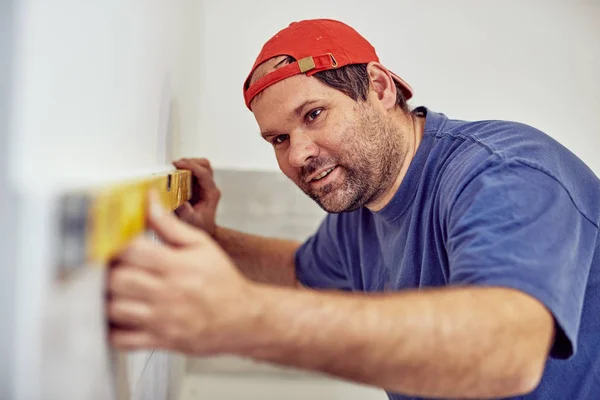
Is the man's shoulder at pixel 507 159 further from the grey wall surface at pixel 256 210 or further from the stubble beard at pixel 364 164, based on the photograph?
the grey wall surface at pixel 256 210

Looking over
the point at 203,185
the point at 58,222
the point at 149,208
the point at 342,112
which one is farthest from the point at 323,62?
the point at 58,222

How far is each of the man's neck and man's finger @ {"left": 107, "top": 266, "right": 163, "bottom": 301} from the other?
2.25 ft

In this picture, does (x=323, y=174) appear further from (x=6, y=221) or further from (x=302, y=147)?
(x=6, y=221)

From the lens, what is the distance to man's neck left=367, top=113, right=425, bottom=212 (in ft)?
3.52

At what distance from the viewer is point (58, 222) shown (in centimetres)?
37

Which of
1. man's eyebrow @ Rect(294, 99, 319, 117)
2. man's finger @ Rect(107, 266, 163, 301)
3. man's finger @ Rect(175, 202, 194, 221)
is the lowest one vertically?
man's finger @ Rect(175, 202, 194, 221)

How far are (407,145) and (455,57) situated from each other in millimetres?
620

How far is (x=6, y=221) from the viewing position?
36 cm

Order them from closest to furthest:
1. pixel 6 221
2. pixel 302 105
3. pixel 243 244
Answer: pixel 6 221 → pixel 302 105 → pixel 243 244

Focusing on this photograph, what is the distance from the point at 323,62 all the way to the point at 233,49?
0.61m

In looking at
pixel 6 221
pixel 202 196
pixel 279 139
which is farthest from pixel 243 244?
pixel 6 221

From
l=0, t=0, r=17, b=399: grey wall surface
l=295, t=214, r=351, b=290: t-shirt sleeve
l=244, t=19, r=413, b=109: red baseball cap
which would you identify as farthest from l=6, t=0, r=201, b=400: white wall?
l=295, t=214, r=351, b=290: t-shirt sleeve

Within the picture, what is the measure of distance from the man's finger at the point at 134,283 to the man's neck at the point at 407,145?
69 centimetres

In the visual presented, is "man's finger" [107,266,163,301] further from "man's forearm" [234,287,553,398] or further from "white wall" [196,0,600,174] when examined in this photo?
"white wall" [196,0,600,174]
